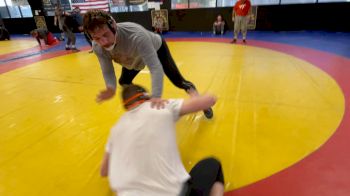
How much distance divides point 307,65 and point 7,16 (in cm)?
1835

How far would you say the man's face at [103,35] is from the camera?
165 cm

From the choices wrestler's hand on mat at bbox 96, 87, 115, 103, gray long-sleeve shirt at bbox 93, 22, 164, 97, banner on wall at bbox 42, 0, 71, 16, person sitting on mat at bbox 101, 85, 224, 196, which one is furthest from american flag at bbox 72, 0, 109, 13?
person sitting on mat at bbox 101, 85, 224, 196

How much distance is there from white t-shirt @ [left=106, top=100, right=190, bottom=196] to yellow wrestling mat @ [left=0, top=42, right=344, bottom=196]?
3.24ft

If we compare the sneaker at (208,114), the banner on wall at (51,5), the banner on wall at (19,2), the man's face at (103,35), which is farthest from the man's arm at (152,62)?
the banner on wall at (19,2)

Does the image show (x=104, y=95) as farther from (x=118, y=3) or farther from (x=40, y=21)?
(x=40, y=21)

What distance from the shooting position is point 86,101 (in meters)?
3.82

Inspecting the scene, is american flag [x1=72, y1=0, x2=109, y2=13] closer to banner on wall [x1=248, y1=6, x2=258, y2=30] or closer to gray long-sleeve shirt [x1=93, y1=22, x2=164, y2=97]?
banner on wall [x1=248, y1=6, x2=258, y2=30]

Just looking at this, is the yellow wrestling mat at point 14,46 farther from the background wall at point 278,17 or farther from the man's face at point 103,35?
the man's face at point 103,35

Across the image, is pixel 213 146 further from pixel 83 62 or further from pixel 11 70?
pixel 11 70

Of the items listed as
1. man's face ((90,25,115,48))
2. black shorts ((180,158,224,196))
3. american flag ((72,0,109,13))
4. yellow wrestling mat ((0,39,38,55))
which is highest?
american flag ((72,0,109,13))

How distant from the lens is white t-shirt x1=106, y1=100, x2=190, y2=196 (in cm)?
107

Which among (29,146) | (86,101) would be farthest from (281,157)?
(86,101)

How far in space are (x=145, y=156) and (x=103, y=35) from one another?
1.05 metres

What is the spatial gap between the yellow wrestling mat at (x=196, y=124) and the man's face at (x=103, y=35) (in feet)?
4.07
